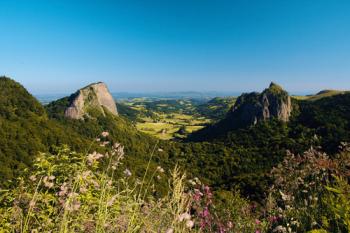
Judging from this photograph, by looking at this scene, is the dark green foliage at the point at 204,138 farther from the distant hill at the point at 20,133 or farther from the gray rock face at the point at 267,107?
the gray rock face at the point at 267,107

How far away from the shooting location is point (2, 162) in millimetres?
41406

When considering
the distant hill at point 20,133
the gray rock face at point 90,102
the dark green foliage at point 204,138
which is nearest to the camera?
Result: the distant hill at point 20,133

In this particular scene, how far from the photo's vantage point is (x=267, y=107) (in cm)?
14238

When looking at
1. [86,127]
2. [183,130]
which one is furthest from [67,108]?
[183,130]

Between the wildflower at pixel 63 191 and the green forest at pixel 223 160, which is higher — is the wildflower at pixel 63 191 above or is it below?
above

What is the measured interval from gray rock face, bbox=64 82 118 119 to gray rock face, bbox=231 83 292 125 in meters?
75.5

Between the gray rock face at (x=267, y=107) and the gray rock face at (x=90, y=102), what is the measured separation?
75493 millimetres

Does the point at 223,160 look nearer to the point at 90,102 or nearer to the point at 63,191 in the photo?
the point at 90,102

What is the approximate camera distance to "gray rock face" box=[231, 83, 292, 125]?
136375mm

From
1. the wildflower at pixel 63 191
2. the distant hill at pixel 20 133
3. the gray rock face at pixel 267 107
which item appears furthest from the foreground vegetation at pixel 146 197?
the gray rock face at pixel 267 107

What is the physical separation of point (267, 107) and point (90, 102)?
92825 mm

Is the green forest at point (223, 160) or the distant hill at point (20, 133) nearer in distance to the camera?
the green forest at point (223, 160)

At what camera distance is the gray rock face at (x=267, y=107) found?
447 feet

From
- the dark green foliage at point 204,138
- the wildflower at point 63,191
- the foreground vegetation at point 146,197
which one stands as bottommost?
the dark green foliage at point 204,138
